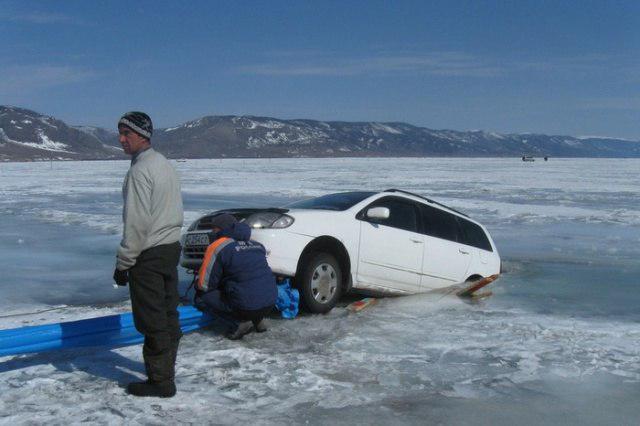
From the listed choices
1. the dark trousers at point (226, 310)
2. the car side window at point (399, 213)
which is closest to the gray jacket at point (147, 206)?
the dark trousers at point (226, 310)

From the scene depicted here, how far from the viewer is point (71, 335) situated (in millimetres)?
5484

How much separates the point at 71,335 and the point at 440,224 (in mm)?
4918

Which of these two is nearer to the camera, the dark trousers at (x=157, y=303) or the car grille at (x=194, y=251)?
the dark trousers at (x=157, y=303)

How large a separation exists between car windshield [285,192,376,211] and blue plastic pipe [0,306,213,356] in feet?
9.27

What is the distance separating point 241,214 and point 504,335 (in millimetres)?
2947

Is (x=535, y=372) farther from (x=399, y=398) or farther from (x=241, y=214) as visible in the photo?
(x=241, y=214)

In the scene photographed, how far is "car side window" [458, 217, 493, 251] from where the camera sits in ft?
30.6

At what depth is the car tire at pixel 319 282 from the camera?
7.12 metres

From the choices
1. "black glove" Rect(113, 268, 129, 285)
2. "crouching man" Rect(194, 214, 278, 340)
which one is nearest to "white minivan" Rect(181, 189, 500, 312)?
"crouching man" Rect(194, 214, 278, 340)

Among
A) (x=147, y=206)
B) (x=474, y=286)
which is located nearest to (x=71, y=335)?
(x=147, y=206)

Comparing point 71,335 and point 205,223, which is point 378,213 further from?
point 71,335

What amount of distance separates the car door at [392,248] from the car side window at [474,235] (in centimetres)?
110

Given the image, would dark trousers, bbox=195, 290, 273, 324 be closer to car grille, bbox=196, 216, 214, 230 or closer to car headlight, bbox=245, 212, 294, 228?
car headlight, bbox=245, 212, 294, 228

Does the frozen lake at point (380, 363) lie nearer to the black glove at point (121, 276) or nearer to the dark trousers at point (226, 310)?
the dark trousers at point (226, 310)
